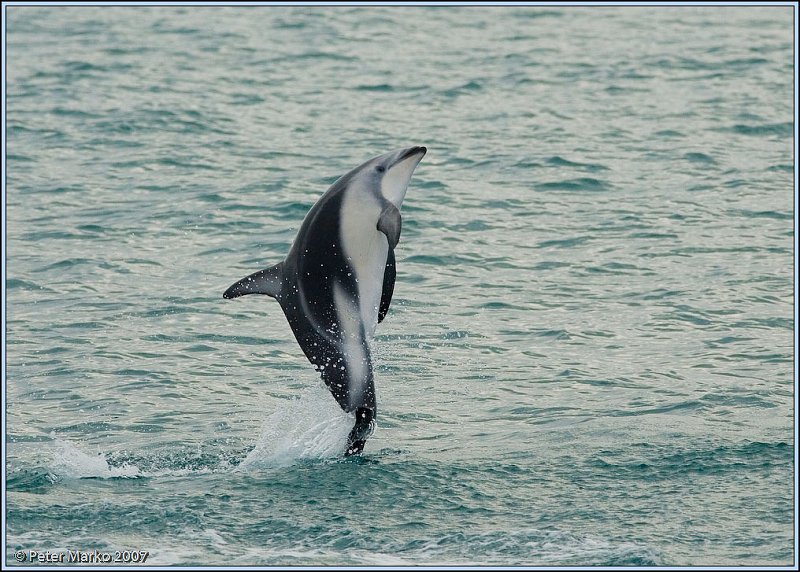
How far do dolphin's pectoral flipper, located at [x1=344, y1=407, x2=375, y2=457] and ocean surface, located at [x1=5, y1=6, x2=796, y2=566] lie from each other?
8.7 inches

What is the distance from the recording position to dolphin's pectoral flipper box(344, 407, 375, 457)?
509 inches

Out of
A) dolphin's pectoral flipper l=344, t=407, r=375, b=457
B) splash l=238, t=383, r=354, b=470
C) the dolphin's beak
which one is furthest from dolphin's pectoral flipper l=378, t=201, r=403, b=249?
splash l=238, t=383, r=354, b=470

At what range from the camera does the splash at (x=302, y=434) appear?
46.3 ft

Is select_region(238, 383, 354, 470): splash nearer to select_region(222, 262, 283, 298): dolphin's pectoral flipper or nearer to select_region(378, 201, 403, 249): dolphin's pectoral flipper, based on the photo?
select_region(222, 262, 283, 298): dolphin's pectoral flipper

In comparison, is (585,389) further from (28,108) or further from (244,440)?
(28,108)

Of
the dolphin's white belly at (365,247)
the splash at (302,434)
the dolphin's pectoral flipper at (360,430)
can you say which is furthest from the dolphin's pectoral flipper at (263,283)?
the splash at (302,434)

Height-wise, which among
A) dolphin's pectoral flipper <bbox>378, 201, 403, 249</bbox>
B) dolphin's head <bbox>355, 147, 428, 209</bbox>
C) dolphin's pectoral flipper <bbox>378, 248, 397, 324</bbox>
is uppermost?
dolphin's head <bbox>355, 147, 428, 209</bbox>

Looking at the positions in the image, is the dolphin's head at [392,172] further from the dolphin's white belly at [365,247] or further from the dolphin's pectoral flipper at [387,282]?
the dolphin's pectoral flipper at [387,282]

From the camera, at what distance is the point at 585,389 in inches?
653

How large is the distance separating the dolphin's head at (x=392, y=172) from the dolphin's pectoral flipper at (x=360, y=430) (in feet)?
6.34

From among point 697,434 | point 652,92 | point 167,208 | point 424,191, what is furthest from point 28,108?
point 697,434

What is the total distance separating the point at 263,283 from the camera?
13.0 metres

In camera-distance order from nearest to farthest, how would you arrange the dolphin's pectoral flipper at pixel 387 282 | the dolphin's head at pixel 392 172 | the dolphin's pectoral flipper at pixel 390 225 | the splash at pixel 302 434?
the dolphin's pectoral flipper at pixel 390 225, the dolphin's pectoral flipper at pixel 387 282, the dolphin's head at pixel 392 172, the splash at pixel 302 434

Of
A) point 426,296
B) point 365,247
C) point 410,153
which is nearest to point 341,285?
point 365,247
